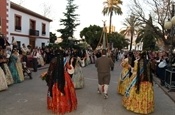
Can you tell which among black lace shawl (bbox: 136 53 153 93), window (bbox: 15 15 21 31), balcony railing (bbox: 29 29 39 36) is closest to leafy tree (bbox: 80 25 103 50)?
balcony railing (bbox: 29 29 39 36)

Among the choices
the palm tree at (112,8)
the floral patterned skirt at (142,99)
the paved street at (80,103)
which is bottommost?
the paved street at (80,103)

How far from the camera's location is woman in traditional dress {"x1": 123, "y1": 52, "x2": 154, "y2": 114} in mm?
7641

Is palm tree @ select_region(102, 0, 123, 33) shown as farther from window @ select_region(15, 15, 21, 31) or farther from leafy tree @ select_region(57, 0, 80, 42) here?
window @ select_region(15, 15, 21, 31)

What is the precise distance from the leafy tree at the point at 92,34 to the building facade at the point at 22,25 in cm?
1550

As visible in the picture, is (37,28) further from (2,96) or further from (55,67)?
(55,67)

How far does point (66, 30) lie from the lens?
43938 millimetres

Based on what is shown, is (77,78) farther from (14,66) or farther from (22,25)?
(22,25)

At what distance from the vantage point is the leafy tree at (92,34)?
5569cm

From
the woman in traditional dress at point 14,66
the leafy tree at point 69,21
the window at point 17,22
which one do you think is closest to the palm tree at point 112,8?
the leafy tree at point 69,21

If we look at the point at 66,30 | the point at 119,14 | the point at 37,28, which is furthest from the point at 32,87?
Answer: the point at 119,14

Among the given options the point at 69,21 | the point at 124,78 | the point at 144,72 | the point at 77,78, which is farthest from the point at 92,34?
the point at 144,72

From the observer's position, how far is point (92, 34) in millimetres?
56188

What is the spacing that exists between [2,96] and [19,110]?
2287 mm

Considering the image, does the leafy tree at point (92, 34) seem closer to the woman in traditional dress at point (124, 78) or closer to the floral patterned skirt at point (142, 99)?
the woman in traditional dress at point (124, 78)
